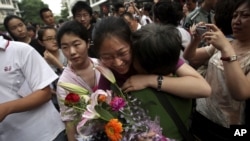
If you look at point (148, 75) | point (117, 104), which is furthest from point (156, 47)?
point (117, 104)

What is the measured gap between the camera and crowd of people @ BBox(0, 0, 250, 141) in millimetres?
1243

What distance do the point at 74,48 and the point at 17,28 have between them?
300 centimetres

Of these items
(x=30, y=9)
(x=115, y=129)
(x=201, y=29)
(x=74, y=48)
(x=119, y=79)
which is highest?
(x=30, y=9)

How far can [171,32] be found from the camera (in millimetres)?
1221

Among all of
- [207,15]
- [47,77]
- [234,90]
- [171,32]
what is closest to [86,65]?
[47,77]

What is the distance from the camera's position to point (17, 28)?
14.4 ft

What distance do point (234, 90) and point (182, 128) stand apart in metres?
0.44

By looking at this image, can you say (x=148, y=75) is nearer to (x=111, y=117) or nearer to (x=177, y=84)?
(x=177, y=84)

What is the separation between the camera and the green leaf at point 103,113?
3.66 ft

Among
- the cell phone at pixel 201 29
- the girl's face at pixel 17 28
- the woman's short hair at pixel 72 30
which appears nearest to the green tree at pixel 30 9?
the girl's face at pixel 17 28

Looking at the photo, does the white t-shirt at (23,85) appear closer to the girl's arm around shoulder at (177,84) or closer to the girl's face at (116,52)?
the girl's face at (116,52)

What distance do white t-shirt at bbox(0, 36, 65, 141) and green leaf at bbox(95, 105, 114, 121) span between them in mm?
612

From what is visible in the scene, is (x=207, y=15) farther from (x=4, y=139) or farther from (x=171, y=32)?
(x=4, y=139)

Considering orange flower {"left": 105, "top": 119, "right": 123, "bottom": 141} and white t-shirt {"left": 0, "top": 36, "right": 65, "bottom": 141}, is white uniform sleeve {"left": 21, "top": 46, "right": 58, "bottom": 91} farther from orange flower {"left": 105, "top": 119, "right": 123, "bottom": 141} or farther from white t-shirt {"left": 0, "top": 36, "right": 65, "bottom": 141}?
orange flower {"left": 105, "top": 119, "right": 123, "bottom": 141}
